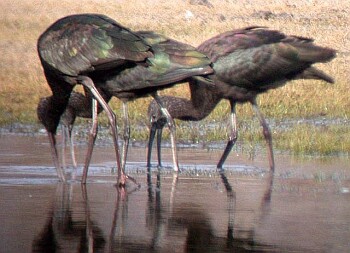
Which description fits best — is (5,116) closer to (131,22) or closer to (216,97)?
(216,97)

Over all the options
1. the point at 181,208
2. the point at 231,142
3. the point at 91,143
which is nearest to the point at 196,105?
the point at 231,142

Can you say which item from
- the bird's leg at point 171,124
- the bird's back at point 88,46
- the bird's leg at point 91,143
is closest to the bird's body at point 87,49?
the bird's back at point 88,46

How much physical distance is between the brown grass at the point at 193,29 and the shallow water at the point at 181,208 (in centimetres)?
555

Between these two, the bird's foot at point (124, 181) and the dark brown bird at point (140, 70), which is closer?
the bird's foot at point (124, 181)

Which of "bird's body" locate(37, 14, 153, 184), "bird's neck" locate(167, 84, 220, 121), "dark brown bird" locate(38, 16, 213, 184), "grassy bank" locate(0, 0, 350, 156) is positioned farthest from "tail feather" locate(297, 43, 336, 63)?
"bird's body" locate(37, 14, 153, 184)

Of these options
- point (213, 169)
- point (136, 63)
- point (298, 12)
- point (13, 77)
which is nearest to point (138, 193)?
point (136, 63)

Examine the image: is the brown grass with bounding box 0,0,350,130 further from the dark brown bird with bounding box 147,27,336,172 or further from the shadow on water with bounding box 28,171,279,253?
the shadow on water with bounding box 28,171,279,253

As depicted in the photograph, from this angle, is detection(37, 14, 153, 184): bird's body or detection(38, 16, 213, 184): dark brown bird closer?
detection(37, 14, 153, 184): bird's body

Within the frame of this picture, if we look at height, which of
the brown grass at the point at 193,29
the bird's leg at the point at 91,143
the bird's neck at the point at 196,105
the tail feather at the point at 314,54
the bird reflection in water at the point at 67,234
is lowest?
the bird reflection in water at the point at 67,234

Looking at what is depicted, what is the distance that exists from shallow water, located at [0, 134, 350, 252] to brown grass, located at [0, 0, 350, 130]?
18.2 ft

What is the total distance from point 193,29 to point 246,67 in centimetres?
2068

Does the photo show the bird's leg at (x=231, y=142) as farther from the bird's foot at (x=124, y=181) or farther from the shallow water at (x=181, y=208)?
the bird's foot at (x=124, y=181)

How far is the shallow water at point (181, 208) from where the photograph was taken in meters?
9.18

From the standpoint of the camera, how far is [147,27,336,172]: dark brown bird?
15609 millimetres
